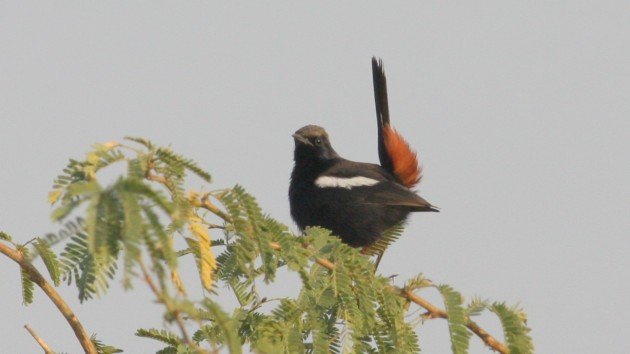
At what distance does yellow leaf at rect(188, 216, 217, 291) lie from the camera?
107 inches

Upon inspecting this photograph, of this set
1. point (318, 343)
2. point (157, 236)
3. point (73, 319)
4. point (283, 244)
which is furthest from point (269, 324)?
point (157, 236)

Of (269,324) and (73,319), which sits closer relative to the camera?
(73,319)

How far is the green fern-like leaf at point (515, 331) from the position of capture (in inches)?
125

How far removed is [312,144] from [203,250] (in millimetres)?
4585

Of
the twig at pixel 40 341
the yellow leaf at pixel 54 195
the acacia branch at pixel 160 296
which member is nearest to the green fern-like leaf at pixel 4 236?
the twig at pixel 40 341

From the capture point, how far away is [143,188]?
5.95 ft

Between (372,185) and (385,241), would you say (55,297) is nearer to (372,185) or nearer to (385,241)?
(385,241)

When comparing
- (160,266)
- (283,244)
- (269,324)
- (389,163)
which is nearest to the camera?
(160,266)

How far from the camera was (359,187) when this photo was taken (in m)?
6.64

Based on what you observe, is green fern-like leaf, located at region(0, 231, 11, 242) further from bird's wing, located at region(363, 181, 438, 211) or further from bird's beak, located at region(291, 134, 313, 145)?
bird's beak, located at region(291, 134, 313, 145)

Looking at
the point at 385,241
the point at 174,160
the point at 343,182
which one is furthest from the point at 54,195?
the point at 343,182

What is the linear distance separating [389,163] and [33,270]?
4509 mm

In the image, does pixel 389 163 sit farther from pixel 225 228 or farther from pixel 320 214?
pixel 225 228

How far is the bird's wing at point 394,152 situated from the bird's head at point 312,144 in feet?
1.71
